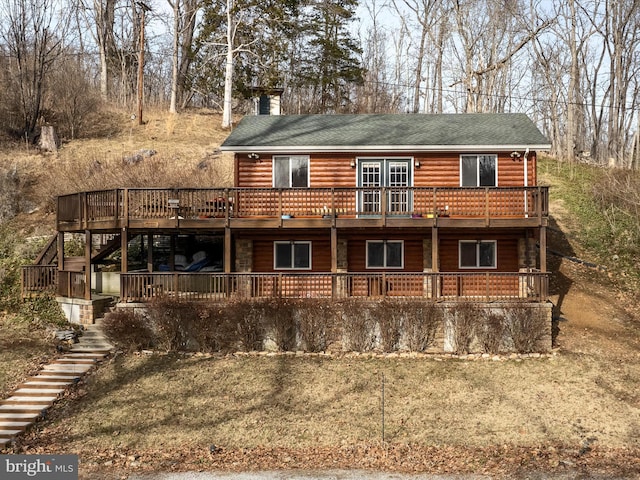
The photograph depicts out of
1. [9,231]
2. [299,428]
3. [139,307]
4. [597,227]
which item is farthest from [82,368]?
[597,227]

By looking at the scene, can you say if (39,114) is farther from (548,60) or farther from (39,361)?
(548,60)

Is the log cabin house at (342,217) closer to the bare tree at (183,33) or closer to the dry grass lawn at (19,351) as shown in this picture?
the dry grass lawn at (19,351)

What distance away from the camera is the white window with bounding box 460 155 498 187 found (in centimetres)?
2142

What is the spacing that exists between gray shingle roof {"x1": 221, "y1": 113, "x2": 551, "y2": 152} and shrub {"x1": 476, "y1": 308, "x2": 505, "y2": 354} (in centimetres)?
687

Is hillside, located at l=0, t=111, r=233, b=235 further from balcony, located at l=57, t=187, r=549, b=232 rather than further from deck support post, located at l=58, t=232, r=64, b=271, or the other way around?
balcony, located at l=57, t=187, r=549, b=232

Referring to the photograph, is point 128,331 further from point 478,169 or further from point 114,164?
point 114,164

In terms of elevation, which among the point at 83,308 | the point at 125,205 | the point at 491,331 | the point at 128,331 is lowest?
the point at 491,331

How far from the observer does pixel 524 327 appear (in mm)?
16938

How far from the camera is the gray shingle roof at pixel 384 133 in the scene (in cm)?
2105

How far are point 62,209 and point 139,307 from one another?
5354 mm

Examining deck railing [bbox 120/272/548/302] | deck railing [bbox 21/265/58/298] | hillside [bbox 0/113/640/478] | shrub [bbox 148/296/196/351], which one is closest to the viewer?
hillside [bbox 0/113/640/478]

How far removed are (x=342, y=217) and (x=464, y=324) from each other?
608 centimetres

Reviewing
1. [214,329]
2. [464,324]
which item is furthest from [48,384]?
[464,324]

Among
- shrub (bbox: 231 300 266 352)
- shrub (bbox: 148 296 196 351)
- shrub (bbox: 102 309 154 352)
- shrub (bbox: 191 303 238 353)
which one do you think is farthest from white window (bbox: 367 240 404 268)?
shrub (bbox: 102 309 154 352)
